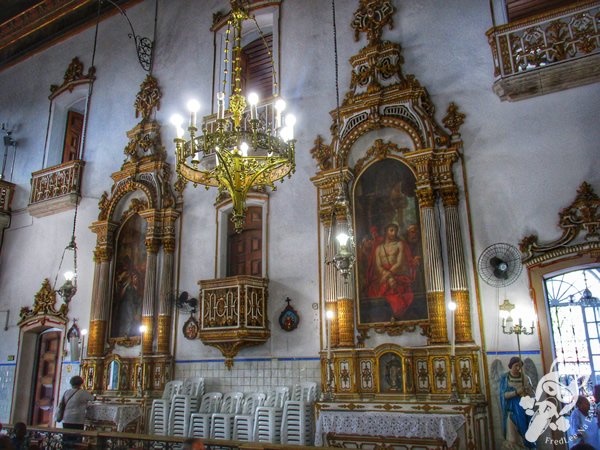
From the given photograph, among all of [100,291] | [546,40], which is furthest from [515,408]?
[100,291]

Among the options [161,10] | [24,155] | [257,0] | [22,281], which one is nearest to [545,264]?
[257,0]

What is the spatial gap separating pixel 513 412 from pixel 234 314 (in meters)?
4.94

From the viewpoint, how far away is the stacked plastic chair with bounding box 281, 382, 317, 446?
8866 millimetres

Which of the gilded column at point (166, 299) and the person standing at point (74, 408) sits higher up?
the gilded column at point (166, 299)

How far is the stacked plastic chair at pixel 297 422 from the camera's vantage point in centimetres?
887

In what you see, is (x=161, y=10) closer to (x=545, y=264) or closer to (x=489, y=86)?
(x=489, y=86)

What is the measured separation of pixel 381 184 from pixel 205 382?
5.14 m

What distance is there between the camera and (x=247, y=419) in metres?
9.26

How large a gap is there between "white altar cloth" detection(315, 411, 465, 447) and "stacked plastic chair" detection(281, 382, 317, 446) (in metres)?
0.50

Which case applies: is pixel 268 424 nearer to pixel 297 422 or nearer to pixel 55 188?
pixel 297 422

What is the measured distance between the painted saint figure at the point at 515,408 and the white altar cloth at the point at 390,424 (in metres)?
0.63

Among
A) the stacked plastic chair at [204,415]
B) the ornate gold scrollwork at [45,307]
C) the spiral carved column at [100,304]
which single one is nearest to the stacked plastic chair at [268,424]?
the stacked plastic chair at [204,415]

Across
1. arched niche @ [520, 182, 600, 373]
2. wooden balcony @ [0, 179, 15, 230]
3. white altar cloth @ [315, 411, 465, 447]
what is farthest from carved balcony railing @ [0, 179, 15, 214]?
arched niche @ [520, 182, 600, 373]

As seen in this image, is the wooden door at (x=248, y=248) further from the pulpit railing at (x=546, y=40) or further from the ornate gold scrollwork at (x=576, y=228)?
the pulpit railing at (x=546, y=40)
